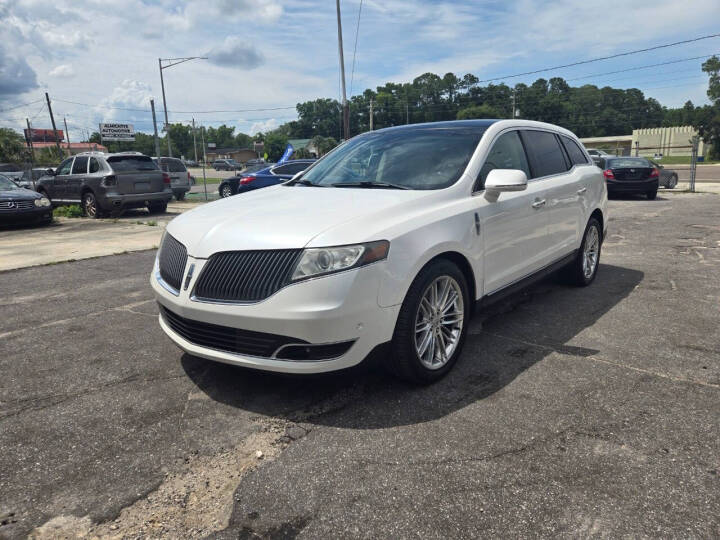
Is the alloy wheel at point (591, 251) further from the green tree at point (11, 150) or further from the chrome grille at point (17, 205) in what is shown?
the green tree at point (11, 150)

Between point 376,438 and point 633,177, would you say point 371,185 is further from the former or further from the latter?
point 633,177

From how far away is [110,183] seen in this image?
1340 centimetres

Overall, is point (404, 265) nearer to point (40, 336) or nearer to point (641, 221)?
point (40, 336)

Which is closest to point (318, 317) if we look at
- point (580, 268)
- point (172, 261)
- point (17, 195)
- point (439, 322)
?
point (439, 322)

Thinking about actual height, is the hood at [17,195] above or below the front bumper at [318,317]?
above

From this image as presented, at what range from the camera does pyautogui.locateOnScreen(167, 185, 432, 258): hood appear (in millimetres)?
2902

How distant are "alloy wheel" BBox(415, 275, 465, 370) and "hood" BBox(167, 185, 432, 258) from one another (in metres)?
0.58

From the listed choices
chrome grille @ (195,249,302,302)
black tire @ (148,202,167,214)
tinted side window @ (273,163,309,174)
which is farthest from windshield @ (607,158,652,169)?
chrome grille @ (195,249,302,302)

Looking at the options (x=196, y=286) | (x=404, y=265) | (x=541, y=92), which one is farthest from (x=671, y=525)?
(x=541, y=92)

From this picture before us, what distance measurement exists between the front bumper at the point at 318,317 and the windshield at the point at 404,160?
1179mm

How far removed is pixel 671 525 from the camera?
2053 mm

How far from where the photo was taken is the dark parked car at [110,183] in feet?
44.0

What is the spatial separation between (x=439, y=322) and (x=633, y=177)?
51.2 feet

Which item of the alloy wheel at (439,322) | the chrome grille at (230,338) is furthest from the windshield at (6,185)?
the alloy wheel at (439,322)
